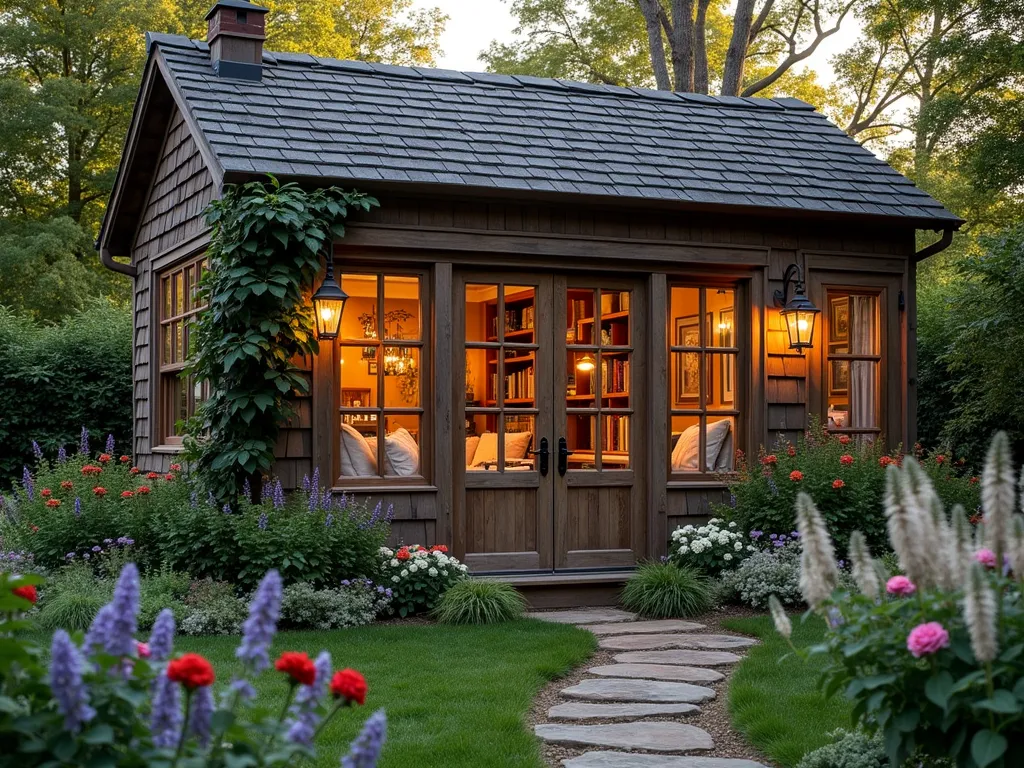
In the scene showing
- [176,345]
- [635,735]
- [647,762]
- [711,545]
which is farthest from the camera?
[176,345]

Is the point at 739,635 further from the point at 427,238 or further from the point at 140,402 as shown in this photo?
Result: the point at 140,402

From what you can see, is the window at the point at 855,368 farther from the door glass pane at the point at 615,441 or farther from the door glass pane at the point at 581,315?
the door glass pane at the point at 581,315

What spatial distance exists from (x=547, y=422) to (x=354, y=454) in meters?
1.40

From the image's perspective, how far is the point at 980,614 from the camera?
8.26 feet

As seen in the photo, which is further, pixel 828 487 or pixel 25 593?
pixel 828 487

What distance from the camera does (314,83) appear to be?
9391mm

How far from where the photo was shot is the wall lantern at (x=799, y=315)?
29.6 feet

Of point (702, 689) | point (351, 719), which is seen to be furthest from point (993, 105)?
point (351, 719)

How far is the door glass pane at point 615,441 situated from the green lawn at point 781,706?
2645 millimetres

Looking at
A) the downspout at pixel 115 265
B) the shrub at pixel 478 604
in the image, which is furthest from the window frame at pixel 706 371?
the downspout at pixel 115 265

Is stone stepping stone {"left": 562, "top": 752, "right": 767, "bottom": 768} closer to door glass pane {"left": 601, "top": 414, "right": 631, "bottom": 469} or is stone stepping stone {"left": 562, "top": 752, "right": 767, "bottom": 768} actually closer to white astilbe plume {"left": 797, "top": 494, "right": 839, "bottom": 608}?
white astilbe plume {"left": 797, "top": 494, "right": 839, "bottom": 608}

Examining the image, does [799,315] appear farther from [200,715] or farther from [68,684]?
[68,684]

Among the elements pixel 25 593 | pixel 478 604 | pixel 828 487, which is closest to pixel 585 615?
pixel 478 604

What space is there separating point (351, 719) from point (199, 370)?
386 centimetres
